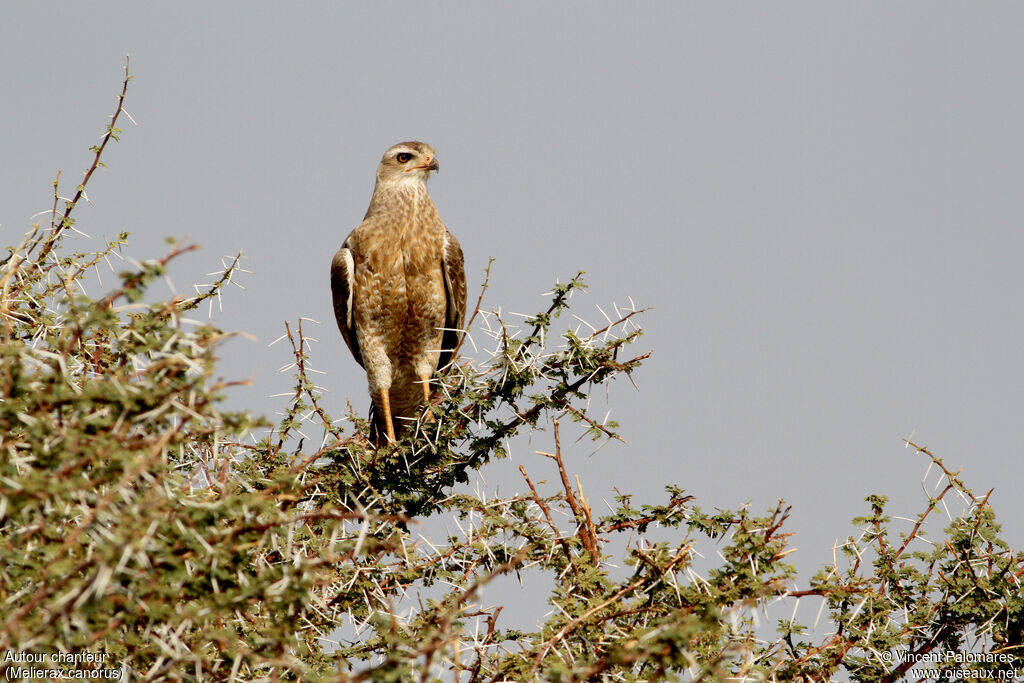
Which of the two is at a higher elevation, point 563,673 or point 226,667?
point 226,667

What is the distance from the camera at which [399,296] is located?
7.07 meters

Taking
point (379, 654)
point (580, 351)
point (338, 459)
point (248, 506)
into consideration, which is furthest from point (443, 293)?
point (248, 506)

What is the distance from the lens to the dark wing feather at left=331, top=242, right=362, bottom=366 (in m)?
7.19

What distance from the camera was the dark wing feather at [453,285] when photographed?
725cm

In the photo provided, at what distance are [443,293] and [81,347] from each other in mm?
3932

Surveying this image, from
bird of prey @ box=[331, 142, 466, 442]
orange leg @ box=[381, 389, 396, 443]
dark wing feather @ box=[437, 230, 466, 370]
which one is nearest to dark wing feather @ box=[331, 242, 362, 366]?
bird of prey @ box=[331, 142, 466, 442]

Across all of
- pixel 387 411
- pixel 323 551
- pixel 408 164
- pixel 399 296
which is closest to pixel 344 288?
pixel 399 296

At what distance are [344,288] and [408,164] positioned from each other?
1112mm

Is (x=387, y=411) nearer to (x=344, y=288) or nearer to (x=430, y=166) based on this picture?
(x=344, y=288)

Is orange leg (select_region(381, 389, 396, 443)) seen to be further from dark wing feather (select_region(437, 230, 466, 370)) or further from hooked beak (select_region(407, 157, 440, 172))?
hooked beak (select_region(407, 157, 440, 172))

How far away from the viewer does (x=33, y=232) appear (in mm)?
4355

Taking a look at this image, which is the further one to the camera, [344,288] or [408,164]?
[408,164]

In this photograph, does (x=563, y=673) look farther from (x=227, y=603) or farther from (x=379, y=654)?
(x=379, y=654)

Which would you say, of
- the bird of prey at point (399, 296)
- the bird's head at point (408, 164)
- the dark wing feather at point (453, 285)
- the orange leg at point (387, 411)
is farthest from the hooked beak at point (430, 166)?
the orange leg at point (387, 411)
